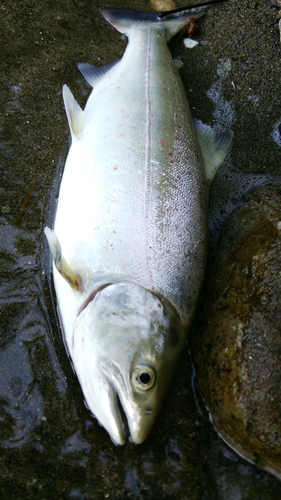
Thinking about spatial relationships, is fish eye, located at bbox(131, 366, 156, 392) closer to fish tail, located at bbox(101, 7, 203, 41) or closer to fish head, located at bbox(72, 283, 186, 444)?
fish head, located at bbox(72, 283, 186, 444)

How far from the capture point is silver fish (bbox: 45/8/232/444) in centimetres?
255

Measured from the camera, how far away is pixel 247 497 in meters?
2.75

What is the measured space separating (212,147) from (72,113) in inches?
42.6

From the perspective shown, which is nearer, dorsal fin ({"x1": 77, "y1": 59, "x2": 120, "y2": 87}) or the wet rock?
the wet rock

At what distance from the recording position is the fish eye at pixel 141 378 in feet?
8.20

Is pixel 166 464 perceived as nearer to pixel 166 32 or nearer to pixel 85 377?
pixel 85 377

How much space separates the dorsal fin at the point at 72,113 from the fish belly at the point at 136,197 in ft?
0.14

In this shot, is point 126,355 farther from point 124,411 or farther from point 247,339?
point 247,339

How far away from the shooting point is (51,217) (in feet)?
11.3

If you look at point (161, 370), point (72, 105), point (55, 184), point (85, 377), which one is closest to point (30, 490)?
point (85, 377)

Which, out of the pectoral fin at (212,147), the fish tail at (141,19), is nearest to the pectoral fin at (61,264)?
the pectoral fin at (212,147)

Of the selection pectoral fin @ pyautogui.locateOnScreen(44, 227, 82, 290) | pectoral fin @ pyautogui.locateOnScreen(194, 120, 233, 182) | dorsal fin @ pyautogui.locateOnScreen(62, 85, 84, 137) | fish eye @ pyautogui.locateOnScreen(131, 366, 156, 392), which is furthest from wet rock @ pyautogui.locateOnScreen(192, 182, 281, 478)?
dorsal fin @ pyautogui.locateOnScreen(62, 85, 84, 137)

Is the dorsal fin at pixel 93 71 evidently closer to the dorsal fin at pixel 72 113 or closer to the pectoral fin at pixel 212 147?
the dorsal fin at pixel 72 113

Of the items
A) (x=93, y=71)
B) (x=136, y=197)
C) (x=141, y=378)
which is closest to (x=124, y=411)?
(x=141, y=378)
